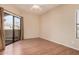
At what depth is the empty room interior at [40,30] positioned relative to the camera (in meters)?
2.24

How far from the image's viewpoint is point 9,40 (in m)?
2.32

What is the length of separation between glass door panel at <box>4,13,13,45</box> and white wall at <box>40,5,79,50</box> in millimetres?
702

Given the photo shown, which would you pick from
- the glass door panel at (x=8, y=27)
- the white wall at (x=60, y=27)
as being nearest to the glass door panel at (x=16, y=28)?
the glass door panel at (x=8, y=27)

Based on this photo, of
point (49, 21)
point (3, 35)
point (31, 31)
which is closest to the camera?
point (3, 35)

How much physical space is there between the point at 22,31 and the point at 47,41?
649 mm

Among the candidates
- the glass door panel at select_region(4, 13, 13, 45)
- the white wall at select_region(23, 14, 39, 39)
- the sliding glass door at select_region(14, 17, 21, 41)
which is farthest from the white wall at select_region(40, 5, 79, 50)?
the glass door panel at select_region(4, 13, 13, 45)

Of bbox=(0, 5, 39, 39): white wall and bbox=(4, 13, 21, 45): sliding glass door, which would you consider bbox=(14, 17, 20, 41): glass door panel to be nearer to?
bbox=(4, 13, 21, 45): sliding glass door

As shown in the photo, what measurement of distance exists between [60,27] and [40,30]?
528 mm

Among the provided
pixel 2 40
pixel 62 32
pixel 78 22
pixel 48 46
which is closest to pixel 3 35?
pixel 2 40

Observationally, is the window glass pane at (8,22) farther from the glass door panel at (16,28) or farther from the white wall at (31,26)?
the white wall at (31,26)

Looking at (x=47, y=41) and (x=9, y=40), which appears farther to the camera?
(x=47, y=41)

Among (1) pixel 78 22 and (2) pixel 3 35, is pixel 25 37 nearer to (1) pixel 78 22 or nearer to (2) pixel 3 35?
(2) pixel 3 35

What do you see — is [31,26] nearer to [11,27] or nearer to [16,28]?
[16,28]

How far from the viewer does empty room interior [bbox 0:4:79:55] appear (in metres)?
2.24
